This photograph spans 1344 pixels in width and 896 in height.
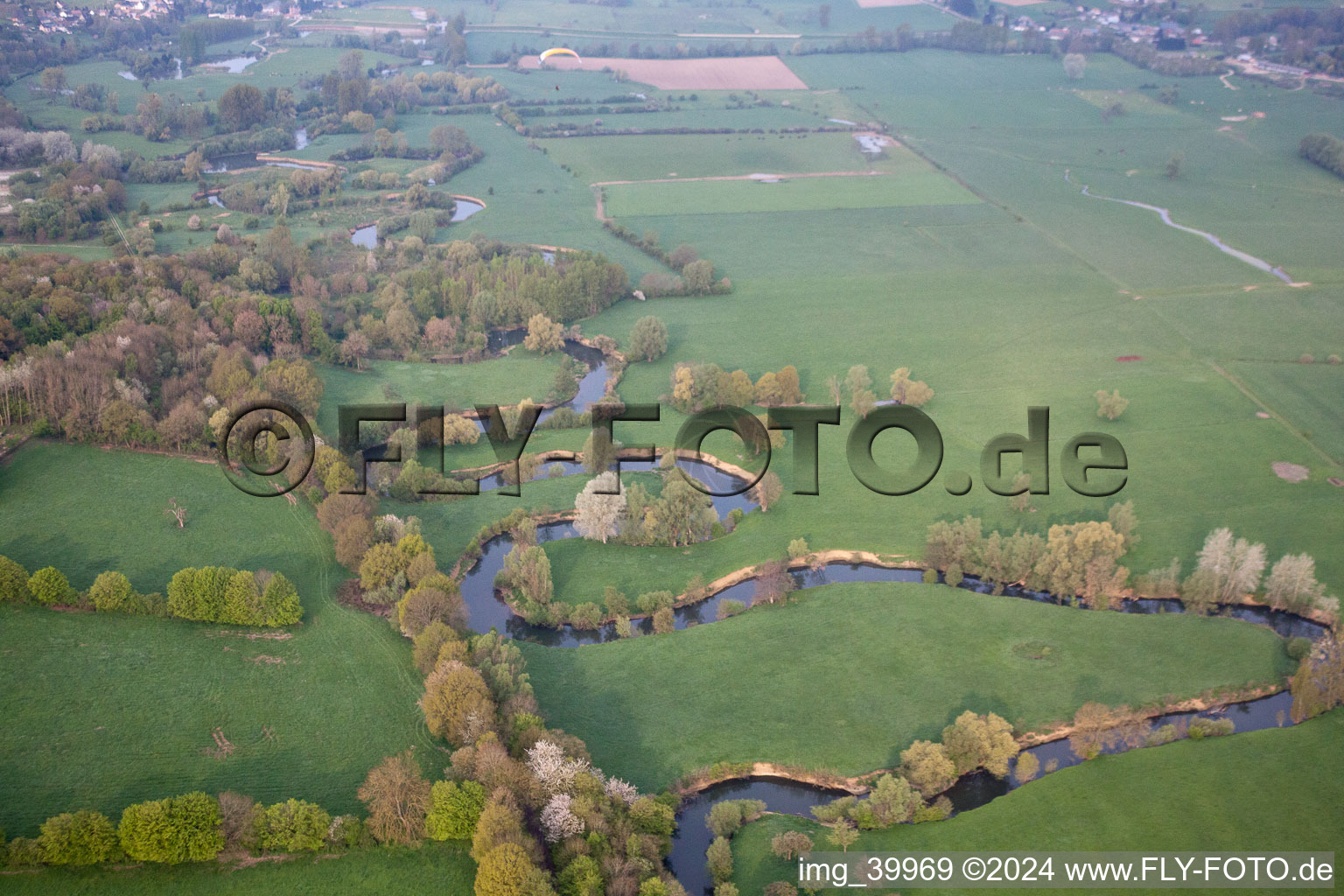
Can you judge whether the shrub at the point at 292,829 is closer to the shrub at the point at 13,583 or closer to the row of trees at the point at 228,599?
the row of trees at the point at 228,599

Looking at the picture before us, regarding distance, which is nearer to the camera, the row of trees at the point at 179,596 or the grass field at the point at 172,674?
the grass field at the point at 172,674

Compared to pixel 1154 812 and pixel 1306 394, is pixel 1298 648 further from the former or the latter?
pixel 1306 394

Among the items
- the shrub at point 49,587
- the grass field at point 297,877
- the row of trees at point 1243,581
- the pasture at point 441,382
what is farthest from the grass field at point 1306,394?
the shrub at point 49,587

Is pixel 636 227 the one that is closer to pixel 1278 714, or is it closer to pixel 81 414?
pixel 81 414

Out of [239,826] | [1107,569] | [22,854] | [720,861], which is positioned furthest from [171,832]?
[1107,569]

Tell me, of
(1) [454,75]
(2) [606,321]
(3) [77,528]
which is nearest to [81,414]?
(3) [77,528]

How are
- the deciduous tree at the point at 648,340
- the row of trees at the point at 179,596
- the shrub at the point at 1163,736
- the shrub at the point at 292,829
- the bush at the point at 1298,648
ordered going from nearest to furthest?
the shrub at the point at 292,829, the shrub at the point at 1163,736, the bush at the point at 1298,648, the row of trees at the point at 179,596, the deciduous tree at the point at 648,340

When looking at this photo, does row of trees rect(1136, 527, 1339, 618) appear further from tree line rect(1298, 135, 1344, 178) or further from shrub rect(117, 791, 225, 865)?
tree line rect(1298, 135, 1344, 178)

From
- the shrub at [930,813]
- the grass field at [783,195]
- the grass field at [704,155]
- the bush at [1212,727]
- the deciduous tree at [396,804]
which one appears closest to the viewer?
the deciduous tree at [396,804]
